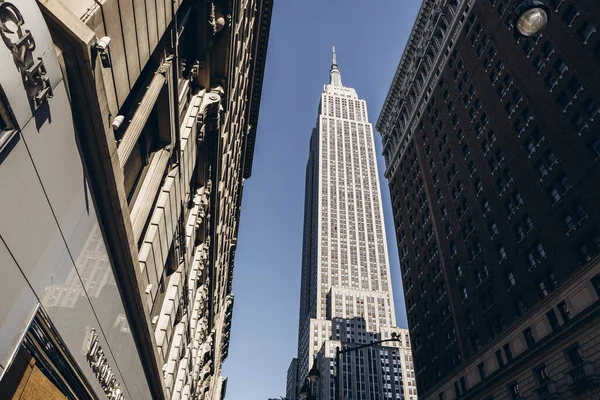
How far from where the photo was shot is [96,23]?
7.98 m

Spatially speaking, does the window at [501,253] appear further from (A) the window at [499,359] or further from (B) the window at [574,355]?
(B) the window at [574,355]

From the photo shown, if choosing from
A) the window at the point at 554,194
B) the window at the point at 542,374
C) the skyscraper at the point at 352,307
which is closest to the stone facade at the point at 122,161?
the window at the point at 542,374

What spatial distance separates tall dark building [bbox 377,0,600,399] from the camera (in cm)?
3303

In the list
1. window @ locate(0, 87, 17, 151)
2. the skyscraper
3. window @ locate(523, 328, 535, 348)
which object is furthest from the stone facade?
the skyscraper

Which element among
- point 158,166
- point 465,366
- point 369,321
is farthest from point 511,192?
point 369,321

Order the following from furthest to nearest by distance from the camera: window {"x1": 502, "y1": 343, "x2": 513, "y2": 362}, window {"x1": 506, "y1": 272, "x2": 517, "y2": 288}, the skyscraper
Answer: the skyscraper < window {"x1": 506, "y1": 272, "x2": 517, "y2": 288} < window {"x1": 502, "y1": 343, "x2": 513, "y2": 362}

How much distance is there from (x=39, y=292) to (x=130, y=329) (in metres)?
5.94

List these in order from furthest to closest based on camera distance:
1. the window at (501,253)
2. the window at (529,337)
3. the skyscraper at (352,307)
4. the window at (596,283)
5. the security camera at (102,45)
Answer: the skyscraper at (352,307) < the window at (501,253) < the window at (529,337) < the window at (596,283) < the security camera at (102,45)

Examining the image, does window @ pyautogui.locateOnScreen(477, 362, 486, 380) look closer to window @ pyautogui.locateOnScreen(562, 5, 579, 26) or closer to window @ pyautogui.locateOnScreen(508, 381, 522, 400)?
window @ pyautogui.locateOnScreen(508, 381, 522, 400)

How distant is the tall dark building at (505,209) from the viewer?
33.0 meters

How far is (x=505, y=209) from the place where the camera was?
44000 mm

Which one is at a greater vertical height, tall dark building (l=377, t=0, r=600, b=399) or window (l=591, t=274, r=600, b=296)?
tall dark building (l=377, t=0, r=600, b=399)

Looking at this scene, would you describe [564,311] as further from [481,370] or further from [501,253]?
[481,370]

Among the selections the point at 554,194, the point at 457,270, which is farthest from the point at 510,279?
the point at 457,270
